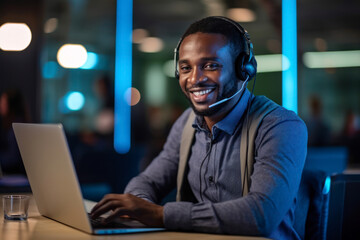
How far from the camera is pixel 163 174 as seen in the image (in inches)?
72.6

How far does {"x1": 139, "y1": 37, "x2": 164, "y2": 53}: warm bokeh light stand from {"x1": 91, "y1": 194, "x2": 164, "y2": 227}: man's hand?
5399 millimetres

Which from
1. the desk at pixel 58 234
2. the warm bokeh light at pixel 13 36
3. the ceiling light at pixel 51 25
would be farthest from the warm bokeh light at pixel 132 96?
the desk at pixel 58 234

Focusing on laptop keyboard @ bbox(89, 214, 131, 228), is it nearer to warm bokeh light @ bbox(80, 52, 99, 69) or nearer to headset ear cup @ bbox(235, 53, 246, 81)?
headset ear cup @ bbox(235, 53, 246, 81)

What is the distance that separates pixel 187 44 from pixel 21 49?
4.07 m

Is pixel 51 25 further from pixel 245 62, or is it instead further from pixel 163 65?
pixel 245 62

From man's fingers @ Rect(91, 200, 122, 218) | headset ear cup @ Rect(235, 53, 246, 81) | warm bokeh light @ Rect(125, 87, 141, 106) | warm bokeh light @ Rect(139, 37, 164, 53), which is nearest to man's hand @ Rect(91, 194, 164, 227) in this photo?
man's fingers @ Rect(91, 200, 122, 218)

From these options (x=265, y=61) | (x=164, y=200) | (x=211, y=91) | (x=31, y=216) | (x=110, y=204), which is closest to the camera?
(x=110, y=204)

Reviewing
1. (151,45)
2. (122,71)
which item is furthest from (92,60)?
(151,45)

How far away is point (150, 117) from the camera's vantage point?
6.54 metres

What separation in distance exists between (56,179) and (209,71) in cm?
→ 63

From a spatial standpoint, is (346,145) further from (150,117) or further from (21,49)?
(21,49)

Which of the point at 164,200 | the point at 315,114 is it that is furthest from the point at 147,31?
the point at 164,200

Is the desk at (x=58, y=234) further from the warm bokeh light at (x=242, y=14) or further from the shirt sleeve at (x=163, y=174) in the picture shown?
the warm bokeh light at (x=242, y=14)

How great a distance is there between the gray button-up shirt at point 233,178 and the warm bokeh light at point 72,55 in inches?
178
